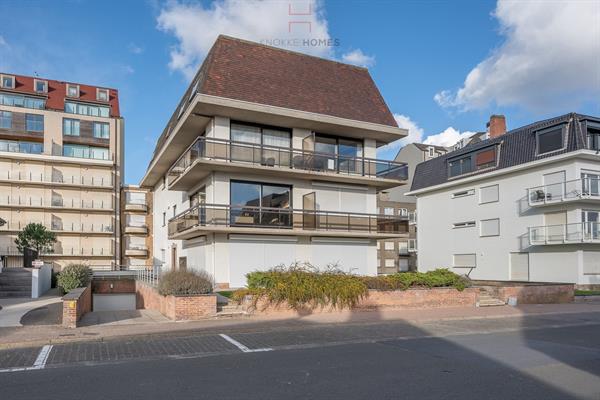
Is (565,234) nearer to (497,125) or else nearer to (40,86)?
(497,125)

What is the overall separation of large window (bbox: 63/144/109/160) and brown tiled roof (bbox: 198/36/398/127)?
36160 millimetres

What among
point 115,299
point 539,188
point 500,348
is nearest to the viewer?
point 500,348

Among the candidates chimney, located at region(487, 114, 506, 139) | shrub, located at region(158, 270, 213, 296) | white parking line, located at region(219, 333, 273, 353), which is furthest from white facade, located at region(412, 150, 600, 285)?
white parking line, located at region(219, 333, 273, 353)

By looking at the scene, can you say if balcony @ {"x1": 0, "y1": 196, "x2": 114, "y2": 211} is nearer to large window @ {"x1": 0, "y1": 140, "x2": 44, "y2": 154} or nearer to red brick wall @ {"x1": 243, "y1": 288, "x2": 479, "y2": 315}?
large window @ {"x1": 0, "y1": 140, "x2": 44, "y2": 154}

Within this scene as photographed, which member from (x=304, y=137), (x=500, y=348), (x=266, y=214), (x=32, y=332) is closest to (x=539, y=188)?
(x=304, y=137)

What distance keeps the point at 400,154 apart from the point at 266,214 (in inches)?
1564

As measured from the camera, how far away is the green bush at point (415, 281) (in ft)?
53.0

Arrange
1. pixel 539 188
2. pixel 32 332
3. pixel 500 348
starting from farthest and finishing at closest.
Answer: pixel 539 188 → pixel 32 332 → pixel 500 348

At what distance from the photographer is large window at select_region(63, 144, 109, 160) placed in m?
51.8

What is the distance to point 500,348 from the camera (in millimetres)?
9555

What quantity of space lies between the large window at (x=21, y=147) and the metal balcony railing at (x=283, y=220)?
34.3 metres

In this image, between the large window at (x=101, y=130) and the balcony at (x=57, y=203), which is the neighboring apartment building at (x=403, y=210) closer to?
the balcony at (x=57, y=203)

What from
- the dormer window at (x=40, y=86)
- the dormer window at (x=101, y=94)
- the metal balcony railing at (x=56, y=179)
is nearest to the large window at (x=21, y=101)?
the dormer window at (x=40, y=86)

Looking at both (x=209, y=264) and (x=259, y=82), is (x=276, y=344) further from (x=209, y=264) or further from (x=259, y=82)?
(x=259, y=82)
